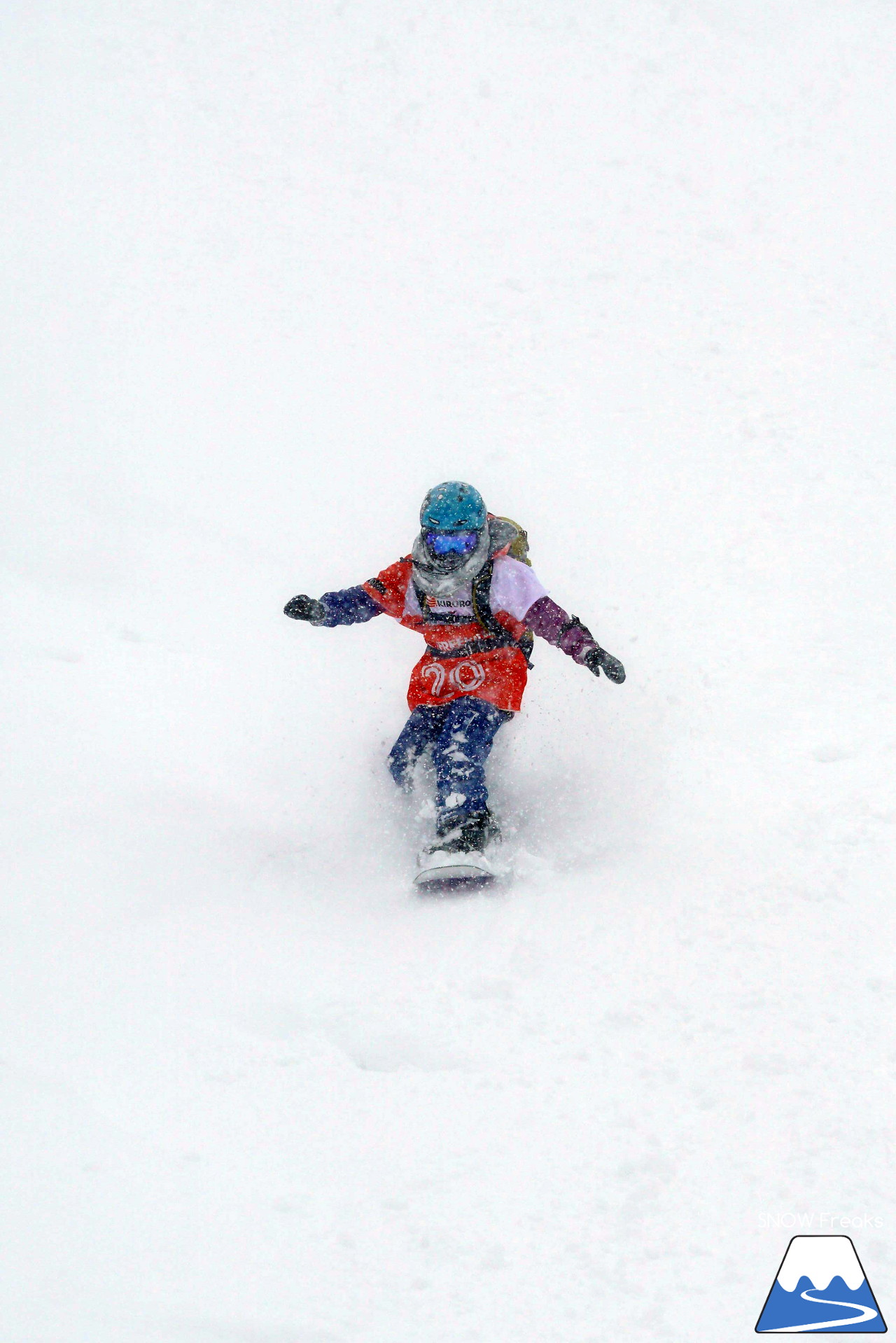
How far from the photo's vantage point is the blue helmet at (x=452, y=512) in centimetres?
461

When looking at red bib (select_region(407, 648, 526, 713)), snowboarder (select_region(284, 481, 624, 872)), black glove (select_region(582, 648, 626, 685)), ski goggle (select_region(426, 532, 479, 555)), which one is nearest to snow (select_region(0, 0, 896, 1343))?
snowboarder (select_region(284, 481, 624, 872))

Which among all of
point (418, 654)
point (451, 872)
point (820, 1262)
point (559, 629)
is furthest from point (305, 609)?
point (820, 1262)

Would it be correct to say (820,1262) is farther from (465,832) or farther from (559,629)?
(559,629)

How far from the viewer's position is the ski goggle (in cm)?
462

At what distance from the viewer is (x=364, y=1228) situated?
2.58m

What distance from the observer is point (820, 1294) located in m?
2.40

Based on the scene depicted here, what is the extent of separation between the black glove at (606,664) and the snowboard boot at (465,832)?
0.70m

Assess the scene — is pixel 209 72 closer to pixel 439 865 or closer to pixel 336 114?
pixel 336 114

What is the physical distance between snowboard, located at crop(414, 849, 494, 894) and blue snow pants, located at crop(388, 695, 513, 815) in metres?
0.25

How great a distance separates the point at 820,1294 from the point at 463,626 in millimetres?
2997

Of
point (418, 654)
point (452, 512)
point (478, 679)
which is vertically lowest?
point (478, 679)

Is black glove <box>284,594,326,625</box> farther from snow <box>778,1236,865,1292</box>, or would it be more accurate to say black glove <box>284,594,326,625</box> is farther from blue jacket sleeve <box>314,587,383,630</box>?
snow <box>778,1236,865,1292</box>

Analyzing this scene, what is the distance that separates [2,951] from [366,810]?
180 centimetres

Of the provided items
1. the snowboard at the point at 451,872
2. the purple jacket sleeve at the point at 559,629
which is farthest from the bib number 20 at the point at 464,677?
the snowboard at the point at 451,872
